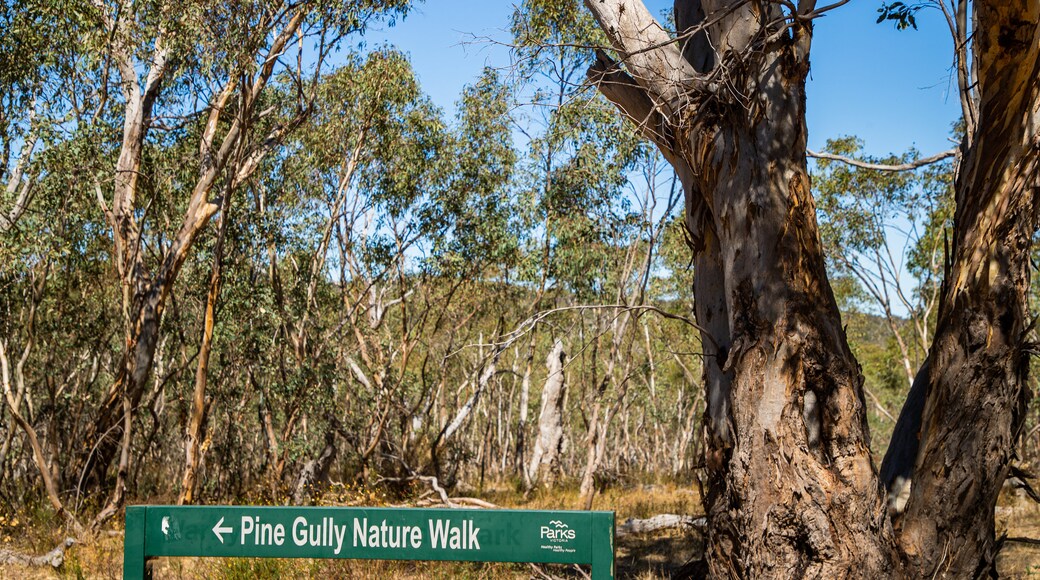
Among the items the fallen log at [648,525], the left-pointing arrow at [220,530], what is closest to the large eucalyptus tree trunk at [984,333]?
the left-pointing arrow at [220,530]

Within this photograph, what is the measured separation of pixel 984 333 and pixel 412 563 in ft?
13.2

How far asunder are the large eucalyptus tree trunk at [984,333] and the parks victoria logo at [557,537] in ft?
6.39

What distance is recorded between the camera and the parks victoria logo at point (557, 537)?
3.38m

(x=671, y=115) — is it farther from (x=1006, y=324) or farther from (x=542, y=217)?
(x=542, y=217)

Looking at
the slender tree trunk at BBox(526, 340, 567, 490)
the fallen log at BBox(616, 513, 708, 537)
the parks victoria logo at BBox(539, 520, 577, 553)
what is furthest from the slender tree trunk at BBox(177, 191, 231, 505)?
the slender tree trunk at BBox(526, 340, 567, 490)

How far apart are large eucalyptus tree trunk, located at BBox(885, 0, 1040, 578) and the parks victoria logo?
1.95m

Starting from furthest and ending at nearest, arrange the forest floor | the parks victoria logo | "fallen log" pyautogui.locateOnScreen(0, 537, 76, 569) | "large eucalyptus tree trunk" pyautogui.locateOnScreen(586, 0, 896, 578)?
"fallen log" pyautogui.locateOnScreen(0, 537, 76, 569), the forest floor, "large eucalyptus tree trunk" pyautogui.locateOnScreen(586, 0, 896, 578), the parks victoria logo

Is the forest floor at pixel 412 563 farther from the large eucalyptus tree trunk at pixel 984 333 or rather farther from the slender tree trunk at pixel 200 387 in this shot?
the slender tree trunk at pixel 200 387

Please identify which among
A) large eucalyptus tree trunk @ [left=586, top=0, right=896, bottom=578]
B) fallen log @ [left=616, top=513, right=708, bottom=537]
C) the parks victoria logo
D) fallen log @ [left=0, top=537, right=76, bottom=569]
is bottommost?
fallen log @ [left=616, top=513, right=708, bottom=537]

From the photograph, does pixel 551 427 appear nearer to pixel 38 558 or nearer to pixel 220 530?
pixel 38 558

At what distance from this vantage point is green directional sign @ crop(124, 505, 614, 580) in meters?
3.38

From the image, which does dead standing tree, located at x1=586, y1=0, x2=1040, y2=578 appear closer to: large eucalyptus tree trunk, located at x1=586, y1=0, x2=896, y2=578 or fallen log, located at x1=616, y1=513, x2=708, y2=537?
large eucalyptus tree trunk, located at x1=586, y1=0, x2=896, y2=578

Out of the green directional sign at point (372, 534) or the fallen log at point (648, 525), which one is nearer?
the green directional sign at point (372, 534)

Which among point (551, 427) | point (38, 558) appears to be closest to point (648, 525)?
point (38, 558)
